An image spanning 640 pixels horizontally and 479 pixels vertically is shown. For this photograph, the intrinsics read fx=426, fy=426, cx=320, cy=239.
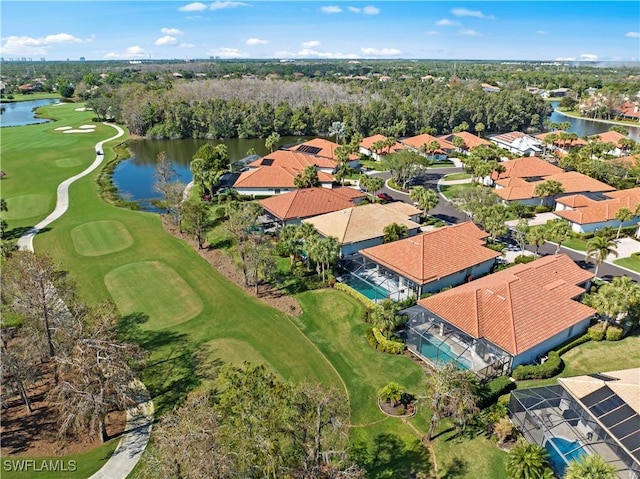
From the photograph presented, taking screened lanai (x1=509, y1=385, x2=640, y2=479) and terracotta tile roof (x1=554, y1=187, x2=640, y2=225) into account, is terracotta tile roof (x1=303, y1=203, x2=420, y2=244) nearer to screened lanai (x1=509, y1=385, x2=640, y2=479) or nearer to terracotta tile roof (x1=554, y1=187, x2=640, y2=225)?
terracotta tile roof (x1=554, y1=187, x2=640, y2=225)

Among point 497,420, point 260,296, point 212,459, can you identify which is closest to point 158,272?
point 260,296

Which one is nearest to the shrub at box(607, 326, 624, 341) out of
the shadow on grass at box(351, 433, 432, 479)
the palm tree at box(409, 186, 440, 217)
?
the shadow on grass at box(351, 433, 432, 479)

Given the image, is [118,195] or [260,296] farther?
[118,195]

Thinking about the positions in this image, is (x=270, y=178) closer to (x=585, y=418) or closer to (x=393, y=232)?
(x=393, y=232)

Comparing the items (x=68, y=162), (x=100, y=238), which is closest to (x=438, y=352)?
(x=100, y=238)

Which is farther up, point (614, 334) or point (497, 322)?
point (497, 322)

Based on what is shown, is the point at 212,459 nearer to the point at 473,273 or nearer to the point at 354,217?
the point at 473,273

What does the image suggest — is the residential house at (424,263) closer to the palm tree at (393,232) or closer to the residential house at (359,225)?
the residential house at (359,225)
